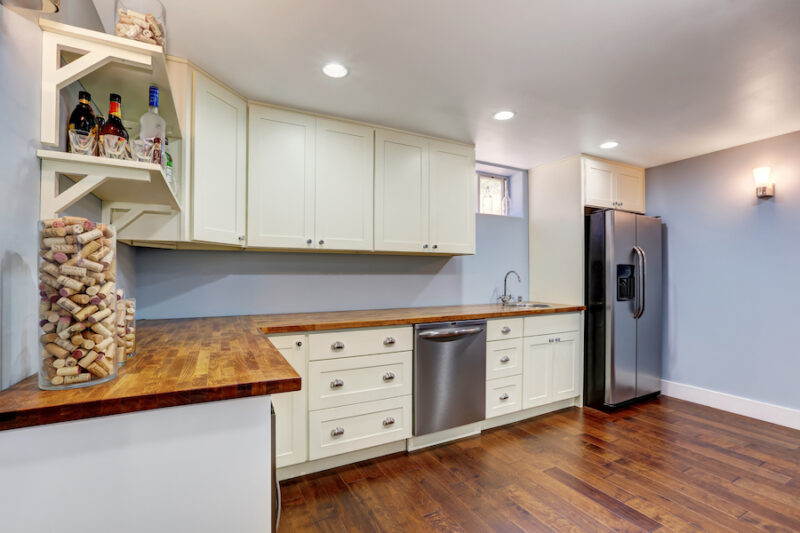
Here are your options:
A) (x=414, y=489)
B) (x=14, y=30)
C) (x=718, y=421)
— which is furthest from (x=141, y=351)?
(x=718, y=421)

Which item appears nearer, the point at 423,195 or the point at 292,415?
the point at 292,415

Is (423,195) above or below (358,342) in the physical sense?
above

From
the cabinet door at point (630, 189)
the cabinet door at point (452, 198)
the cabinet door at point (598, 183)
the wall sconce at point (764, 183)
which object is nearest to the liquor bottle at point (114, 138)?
the cabinet door at point (452, 198)

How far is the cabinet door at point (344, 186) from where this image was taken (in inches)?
99.3

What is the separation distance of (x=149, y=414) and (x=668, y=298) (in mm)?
4256

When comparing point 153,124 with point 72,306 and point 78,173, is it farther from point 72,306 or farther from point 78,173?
point 72,306

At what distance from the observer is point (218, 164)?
6.85 ft

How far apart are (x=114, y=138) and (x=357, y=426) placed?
74.3 inches

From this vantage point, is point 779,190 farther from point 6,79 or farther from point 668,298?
point 6,79

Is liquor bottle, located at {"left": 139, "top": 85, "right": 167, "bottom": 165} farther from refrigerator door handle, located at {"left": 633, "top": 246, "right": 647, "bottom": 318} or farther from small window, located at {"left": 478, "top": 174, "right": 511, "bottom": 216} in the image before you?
refrigerator door handle, located at {"left": 633, "top": 246, "right": 647, "bottom": 318}

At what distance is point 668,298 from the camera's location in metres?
3.62

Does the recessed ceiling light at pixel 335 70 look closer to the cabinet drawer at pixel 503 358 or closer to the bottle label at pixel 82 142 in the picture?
the bottle label at pixel 82 142

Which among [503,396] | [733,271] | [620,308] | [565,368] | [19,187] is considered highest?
[19,187]

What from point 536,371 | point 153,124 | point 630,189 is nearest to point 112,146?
point 153,124
